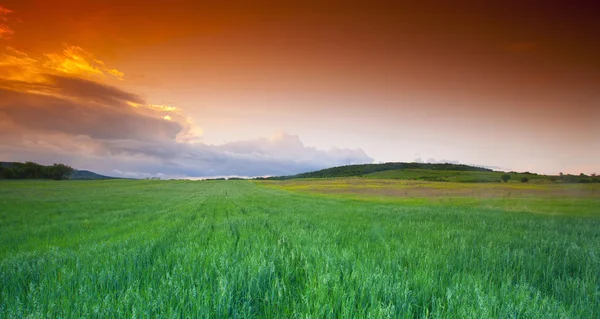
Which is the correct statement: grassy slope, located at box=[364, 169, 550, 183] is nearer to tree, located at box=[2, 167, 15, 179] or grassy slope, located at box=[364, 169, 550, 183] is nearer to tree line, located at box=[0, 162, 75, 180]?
tree line, located at box=[0, 162, 75, 180]

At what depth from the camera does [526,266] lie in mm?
5504

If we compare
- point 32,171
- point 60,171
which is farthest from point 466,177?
point 32,171

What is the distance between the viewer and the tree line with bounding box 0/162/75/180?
118 meters

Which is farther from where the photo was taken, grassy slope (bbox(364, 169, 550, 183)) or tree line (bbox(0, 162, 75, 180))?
grassy slope (bbox(364, 169, 550, 183))

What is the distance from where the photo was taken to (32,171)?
128125mm

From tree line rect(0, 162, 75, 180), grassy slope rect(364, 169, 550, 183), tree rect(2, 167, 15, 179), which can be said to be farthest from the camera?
grassy slope rect(364, 169, 550, 183)

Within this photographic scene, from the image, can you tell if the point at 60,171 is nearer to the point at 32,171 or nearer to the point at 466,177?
the point at 32,171

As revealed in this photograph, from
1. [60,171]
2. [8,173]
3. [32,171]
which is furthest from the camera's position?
[60,171]

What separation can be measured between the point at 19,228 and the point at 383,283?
16.0 metres

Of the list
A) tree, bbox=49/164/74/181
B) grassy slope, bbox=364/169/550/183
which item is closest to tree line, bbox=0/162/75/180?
tree, bbox=49/164/74/181

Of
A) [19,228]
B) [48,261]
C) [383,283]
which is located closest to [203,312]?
[383,283]

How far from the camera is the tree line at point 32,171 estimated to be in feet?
387

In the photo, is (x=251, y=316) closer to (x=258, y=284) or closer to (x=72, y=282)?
(x=258, y=284)

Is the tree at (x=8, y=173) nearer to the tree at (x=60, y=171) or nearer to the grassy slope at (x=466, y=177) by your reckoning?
the tree at (x=60, y=171)
